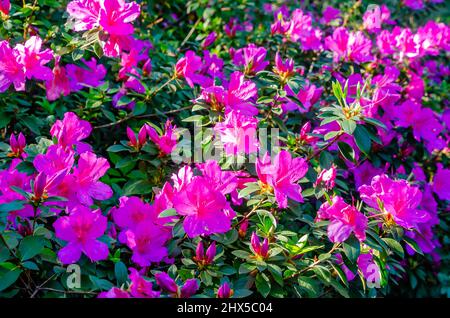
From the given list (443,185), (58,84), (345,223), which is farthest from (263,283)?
(443,185)

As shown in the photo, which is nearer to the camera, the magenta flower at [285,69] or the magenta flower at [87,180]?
the magenta flower at [87,180]

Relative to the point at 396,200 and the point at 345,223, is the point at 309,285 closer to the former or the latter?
the point at 345,223

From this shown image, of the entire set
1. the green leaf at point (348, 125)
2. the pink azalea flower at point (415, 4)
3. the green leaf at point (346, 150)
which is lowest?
the green leaf at point (346, 150)

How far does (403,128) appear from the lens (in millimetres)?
2455

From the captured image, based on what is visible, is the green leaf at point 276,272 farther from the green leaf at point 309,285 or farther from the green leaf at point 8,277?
the green leaf at point 8,277

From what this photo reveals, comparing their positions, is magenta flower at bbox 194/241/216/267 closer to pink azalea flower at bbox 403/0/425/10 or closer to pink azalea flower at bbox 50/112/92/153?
pink azalea flower at bbox 50/112/92/153

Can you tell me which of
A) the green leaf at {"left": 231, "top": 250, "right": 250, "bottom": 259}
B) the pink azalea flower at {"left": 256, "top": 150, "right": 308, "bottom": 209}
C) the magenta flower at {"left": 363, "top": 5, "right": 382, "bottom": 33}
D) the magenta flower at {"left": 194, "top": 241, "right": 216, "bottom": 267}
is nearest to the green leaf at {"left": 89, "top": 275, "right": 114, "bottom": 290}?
the magenta flower at {"left": 194, "top": 241, "right": 216, "bottom": 267}

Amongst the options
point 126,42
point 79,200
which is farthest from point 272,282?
point 126,42

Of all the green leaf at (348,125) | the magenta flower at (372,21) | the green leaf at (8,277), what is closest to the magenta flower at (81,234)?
the green leaf at (8,277)

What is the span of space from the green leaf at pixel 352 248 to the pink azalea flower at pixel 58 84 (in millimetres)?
1245

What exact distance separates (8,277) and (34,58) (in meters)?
0.73

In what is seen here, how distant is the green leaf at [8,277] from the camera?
1.41 metres

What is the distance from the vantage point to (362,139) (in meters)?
1.71

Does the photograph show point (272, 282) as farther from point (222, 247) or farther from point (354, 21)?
point (354, 21)
